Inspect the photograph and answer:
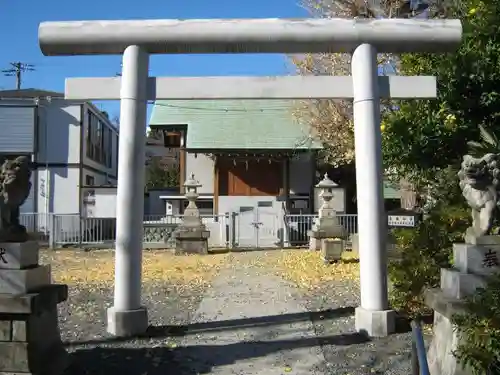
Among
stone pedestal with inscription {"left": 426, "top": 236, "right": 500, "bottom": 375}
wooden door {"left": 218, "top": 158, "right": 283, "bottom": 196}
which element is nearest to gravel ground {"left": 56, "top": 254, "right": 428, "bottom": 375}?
stone pedestal with inscription {"left": 426, "top": 236, "right": 500, "bottom": 375}

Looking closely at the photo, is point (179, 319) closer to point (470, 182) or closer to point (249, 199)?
point (470, 182)

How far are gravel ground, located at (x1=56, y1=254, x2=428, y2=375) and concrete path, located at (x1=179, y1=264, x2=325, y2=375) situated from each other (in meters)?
0.14

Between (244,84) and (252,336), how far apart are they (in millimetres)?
3238

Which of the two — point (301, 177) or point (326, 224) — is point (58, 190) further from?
point (326, 224)

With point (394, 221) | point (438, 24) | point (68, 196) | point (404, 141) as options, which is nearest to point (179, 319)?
point (394, 221)

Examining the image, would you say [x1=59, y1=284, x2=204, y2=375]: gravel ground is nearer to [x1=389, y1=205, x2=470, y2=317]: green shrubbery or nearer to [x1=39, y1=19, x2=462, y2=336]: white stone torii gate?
[x1=39, y1=19, x2=462, y2=336]: white stone torii gate

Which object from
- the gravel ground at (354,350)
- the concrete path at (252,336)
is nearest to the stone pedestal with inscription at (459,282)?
the gravel ground at (354,350)

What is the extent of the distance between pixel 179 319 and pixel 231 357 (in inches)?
76.8

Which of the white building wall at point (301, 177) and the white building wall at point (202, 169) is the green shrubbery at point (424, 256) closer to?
the white building wall at point (301, 177)

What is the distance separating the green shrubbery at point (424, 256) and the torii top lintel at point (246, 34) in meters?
2.25

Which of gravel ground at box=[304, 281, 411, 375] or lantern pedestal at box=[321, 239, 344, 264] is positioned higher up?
lantern pedestal at box=[321, 239, 344, 264]

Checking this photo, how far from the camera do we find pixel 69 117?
22.4 m

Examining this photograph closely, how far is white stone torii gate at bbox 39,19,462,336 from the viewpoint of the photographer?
6.39 metres

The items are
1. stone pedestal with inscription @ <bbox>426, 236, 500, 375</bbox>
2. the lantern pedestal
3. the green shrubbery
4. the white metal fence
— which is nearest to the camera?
stone pedestal with inscription @ <bbox>426, 236, 500, 375</bbox>
